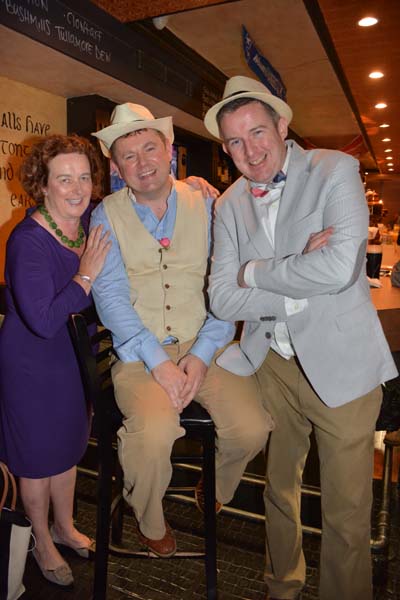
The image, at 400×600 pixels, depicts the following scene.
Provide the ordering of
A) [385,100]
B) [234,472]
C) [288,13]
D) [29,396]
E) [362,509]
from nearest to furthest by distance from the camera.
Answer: [362,509], [234,472], [29,396], [288,13], [385,100]

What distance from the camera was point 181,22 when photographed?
4090 millimetres

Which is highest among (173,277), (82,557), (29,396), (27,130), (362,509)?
(27,130)

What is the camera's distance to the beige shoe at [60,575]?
192cm

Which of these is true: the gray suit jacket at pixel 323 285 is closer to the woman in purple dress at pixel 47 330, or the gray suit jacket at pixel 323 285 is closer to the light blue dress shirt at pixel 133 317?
the light blue dress shirt at pixel 133 317

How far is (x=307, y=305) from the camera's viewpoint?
1.45 meters

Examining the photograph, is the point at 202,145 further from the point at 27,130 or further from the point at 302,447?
the point at 302,447

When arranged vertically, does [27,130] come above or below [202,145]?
below

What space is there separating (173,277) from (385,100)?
499 cm

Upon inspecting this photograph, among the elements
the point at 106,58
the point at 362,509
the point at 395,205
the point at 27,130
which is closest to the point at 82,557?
the point at 362,509

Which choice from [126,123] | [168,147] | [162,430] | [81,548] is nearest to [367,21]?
[168,147]

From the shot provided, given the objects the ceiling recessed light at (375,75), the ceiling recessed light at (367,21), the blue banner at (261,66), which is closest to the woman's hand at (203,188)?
the ceiling recessed light at (367,21)

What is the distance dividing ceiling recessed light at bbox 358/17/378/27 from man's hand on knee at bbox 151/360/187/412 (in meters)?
2.78

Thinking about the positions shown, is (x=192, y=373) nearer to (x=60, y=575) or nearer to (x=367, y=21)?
(x=60, y=575)

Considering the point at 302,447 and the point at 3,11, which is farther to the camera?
the point at 3,11
